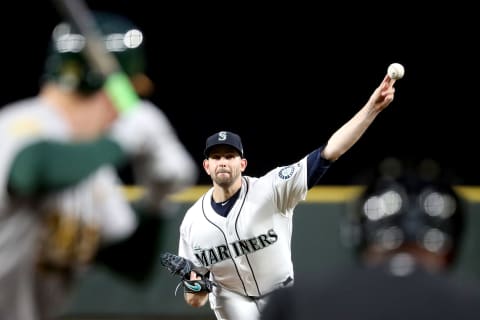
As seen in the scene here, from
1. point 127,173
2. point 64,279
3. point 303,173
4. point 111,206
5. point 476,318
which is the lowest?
point 476,318

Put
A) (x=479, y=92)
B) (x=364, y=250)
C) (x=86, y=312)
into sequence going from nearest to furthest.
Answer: (x=364, y=250)
(x=86, y=312)
(x=479, y=92)

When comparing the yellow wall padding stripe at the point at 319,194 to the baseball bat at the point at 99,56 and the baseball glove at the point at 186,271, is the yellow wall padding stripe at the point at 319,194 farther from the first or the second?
the baseball bat at the point at 99,56

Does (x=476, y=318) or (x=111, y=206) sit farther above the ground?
(x=111, y=206)

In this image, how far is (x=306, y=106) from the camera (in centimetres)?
914

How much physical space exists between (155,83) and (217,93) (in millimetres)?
611

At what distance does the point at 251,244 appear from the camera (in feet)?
16.3

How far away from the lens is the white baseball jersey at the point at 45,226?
7.14ft

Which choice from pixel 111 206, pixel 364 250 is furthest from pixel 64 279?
pixel 364 250

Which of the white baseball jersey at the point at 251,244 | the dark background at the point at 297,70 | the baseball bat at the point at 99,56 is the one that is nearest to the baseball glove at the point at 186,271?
the white baseball jersey at the point at 251,244

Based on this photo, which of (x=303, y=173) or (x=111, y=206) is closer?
(x=111, y=206)

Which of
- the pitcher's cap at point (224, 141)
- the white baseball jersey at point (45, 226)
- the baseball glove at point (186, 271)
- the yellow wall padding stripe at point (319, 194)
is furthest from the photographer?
the yellow wall padding stripe at point (319, 194)

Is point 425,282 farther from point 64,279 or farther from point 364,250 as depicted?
point 64,279

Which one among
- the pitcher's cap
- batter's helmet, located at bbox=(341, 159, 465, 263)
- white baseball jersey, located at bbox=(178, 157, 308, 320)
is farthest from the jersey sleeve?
batter's helmet, located at bbox=(341, 159, 465, 263)

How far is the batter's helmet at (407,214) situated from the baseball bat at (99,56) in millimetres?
657
